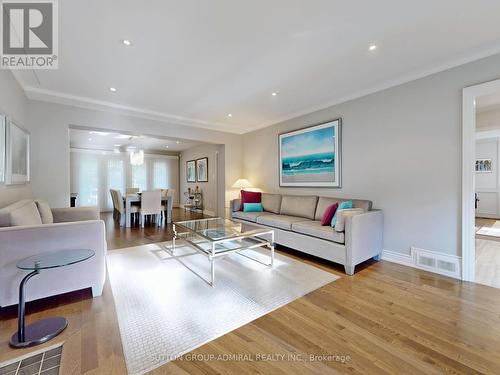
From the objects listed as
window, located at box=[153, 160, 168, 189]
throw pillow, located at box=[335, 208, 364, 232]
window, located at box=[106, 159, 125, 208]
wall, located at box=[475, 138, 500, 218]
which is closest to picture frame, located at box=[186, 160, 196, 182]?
window, located at box=[153, 160, 168, 189]

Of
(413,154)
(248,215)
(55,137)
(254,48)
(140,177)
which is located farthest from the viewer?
(140,177)

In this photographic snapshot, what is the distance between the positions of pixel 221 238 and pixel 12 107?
3.06 m

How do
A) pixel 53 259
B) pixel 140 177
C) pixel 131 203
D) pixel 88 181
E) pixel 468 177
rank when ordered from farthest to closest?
pixel 140 177
pixel 88 181
pixel 131 203
pixel 468 177
pixel 53 259

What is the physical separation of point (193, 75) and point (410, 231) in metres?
3.57

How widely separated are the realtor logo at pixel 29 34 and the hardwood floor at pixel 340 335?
101 inches

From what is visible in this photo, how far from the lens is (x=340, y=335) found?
1682 mm

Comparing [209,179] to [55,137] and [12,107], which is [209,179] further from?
[12,107]

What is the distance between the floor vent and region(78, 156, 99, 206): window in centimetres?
938

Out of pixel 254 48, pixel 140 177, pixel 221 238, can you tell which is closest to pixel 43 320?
pixel 221 238

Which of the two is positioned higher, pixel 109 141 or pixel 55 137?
pixel 109 141

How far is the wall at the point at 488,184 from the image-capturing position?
6117 millimetres

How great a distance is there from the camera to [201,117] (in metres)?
4.81

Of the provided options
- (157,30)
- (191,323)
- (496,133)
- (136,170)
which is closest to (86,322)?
(191,323)

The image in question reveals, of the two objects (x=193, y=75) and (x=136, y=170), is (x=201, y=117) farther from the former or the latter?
(x=136, y=170)
